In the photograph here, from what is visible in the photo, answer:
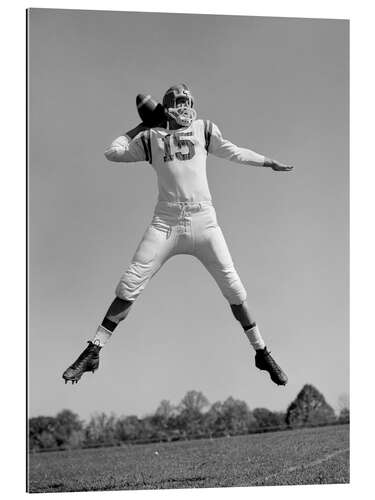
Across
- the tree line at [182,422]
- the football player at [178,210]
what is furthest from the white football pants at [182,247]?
the tree line at [182,422]

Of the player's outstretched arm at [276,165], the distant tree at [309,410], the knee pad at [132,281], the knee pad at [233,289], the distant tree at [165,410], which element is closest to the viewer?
the knee pad at [132,281]

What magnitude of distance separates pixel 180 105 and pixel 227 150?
0.44m

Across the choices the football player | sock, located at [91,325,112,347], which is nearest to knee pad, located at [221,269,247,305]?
the football player

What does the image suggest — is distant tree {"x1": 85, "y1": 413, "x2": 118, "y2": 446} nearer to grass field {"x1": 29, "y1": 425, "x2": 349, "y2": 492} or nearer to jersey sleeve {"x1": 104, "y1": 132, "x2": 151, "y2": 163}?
grass field {"x1": 29, "y1": 425, "x2": 349, "y2": 492}

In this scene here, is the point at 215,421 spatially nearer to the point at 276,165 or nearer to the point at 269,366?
the point at 269,366

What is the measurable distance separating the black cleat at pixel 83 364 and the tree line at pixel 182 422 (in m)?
0.29

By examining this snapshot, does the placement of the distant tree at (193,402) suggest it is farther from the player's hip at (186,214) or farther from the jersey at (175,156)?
the jersey at (175,156)

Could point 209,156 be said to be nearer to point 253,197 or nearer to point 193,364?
point 253,197

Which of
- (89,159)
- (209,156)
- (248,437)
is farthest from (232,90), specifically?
(248,437)

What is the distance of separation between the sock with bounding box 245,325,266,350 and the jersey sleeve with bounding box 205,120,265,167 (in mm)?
1135

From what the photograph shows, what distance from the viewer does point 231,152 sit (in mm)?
7391

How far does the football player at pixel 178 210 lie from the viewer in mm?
7234

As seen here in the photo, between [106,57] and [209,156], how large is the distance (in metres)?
1.01

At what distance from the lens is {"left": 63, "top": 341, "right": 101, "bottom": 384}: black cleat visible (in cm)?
722
